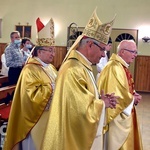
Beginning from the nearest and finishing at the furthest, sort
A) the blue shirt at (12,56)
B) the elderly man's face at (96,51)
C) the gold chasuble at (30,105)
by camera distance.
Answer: the elderly man's face at (96,51) < the gold chasuble at (30,105) < the blue shirt at (12,56)

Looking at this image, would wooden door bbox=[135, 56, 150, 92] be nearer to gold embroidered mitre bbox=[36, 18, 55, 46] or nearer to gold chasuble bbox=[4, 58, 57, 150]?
gold embroidered mitre bbox=[36, 18, 55, 46]

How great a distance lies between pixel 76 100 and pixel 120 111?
1.09m

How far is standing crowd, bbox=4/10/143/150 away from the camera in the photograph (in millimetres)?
1801

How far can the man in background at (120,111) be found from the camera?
2.78 metres

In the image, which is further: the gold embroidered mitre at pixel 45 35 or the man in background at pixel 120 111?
the man in background at pixel 120 111

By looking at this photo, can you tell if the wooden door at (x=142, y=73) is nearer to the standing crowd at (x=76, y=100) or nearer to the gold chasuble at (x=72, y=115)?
the standing crowd at (x=76, y=100)

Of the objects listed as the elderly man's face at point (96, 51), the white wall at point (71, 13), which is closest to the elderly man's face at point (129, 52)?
the elderly man's face at point (96, 51)

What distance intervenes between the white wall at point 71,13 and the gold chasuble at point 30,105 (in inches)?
261

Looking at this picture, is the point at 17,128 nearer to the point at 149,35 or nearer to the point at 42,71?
the point at 42,71

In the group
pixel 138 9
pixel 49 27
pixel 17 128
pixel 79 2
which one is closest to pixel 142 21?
pixel 138 9

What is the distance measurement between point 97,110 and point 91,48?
17.3 inches

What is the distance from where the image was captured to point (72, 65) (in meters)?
1.88

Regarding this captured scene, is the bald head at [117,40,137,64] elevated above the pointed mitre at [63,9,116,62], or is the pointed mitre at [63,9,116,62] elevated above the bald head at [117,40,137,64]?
the pointed mitre at [63,9,116,62]

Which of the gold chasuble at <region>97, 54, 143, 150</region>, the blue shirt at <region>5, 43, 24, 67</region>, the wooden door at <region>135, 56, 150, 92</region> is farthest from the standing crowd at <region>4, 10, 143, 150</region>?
the wooden door at <region>135, 56, 150, 92</region>
